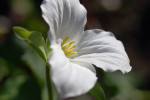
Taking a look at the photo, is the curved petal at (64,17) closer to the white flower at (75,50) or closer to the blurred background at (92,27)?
the white flower at (75,50)

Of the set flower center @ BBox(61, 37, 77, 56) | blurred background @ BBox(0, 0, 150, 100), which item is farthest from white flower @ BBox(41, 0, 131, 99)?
blurred background @ BBox(0, 0, 150, 100)

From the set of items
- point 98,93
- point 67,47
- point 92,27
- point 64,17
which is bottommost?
point 92,27

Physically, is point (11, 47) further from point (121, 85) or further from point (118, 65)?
point (118, 65)

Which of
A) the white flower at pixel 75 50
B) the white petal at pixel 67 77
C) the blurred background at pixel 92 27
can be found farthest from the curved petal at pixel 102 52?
the blurred background at pixel 92 27

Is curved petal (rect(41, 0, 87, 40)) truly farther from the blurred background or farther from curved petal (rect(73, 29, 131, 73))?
the blurred background

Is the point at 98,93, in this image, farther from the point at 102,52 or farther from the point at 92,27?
the point at 92,27

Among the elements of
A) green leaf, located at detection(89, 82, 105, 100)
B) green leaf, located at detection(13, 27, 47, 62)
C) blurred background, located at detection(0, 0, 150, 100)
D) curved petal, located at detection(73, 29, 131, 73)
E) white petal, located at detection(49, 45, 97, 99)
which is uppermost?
green leaf, located at detection(13, 27, 47, 62)

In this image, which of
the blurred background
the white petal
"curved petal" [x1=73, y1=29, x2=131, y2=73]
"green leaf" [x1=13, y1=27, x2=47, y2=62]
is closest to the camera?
the white petal

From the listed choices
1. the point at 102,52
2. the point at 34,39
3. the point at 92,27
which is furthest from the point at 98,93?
the point at 92,27
